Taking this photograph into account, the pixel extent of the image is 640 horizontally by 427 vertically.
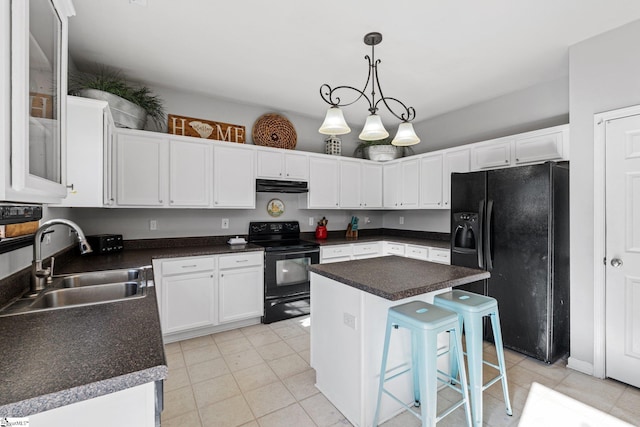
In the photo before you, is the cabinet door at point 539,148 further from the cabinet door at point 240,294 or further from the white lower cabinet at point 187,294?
the white lower cabinet at point 187,294

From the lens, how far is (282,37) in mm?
2354

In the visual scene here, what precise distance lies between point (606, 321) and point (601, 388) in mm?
490

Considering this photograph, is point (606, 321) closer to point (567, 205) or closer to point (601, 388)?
point (601, 388)

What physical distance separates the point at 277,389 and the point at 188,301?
1.34 m

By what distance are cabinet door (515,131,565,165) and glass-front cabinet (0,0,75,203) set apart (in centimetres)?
355

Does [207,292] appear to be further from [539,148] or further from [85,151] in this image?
[539,148]

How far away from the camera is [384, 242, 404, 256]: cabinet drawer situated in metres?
4.01

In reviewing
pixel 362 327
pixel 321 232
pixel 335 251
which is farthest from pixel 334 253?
pixel 362 327

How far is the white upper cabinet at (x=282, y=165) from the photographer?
3615 millimetres

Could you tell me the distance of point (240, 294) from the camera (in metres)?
3.20

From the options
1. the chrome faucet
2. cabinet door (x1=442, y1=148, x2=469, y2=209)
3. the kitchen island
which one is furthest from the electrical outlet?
cabinet door (x1=442, y1=148, x2=469, y2=209)

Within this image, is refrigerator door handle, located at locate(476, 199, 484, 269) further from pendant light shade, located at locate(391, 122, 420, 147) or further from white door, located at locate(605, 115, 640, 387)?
pendant light shade, located at locate(391, 122, 420, 147)

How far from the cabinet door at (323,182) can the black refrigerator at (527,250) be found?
1.88m

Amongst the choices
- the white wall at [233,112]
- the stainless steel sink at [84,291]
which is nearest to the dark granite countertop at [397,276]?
the stainless steel sink at [84,291]
